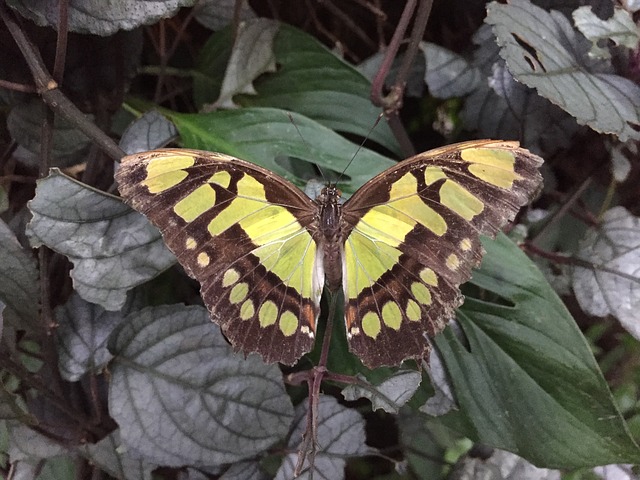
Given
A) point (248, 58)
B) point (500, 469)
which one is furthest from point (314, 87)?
point (500, 469)

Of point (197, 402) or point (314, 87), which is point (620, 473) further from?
point (314, 87)

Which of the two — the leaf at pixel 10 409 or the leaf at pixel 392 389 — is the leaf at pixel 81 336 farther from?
the leaf at pixel 392 389

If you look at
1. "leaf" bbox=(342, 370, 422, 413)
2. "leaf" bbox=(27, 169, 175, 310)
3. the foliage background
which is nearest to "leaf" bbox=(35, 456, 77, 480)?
the foliage background

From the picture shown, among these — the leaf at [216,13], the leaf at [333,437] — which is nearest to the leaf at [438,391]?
the leaf at [333,437]

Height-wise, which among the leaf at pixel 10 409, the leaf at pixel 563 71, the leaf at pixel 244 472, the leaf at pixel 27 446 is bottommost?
the leaf at pixel 27 446

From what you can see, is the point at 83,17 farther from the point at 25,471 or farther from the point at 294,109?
the point at 25,471

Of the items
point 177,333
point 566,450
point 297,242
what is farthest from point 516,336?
point 177,333

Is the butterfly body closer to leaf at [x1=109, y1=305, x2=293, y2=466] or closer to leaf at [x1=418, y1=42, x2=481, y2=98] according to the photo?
leaf at [x1=109, y1=305, x2=293, y2=466]
